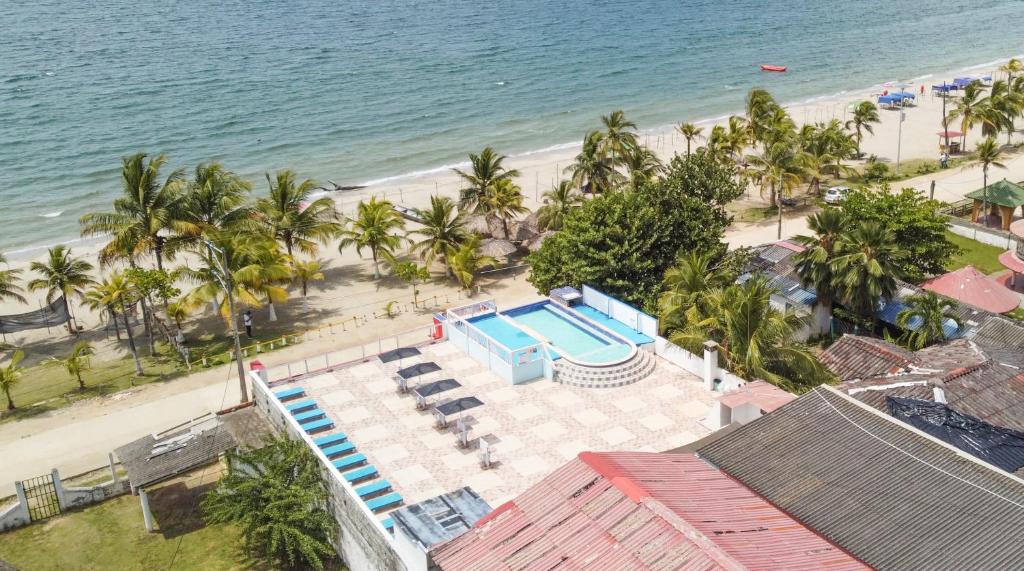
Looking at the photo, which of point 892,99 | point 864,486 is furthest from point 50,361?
point 892,99

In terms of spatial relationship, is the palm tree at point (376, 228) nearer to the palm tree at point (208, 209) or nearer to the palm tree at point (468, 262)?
the palm tree at point (468, 262)

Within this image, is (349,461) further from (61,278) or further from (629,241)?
(61,278)

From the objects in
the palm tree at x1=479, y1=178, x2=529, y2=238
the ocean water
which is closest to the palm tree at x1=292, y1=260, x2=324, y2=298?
the palm tree at x1=479, y1=178, x2=529, y2=238

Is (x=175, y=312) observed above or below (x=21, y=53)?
below

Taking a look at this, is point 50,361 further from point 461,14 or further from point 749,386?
point 461,14

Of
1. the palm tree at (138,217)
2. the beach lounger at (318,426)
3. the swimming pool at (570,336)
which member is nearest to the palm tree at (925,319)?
the swimming pool at (570,336)

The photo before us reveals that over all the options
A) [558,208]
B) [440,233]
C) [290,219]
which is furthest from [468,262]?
[290,219]
